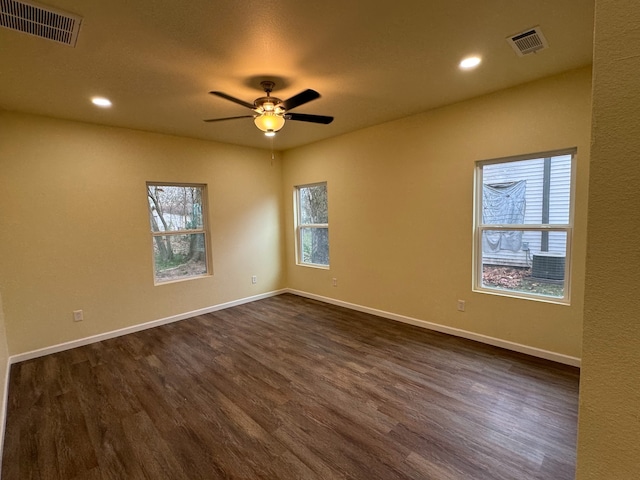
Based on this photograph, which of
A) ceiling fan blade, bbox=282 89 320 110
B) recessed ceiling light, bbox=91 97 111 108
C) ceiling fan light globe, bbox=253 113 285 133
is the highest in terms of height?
recessed ceiling light, bbox=91 97 111 108

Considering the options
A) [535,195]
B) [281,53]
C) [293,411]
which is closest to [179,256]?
[293,411]

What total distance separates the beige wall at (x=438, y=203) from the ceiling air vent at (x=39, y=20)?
3233mm

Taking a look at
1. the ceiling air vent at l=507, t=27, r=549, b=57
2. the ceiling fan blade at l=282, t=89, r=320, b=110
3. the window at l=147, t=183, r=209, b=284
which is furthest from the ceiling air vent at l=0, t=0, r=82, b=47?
the ceiling air vent at l=507, t=27, r=549, b=57

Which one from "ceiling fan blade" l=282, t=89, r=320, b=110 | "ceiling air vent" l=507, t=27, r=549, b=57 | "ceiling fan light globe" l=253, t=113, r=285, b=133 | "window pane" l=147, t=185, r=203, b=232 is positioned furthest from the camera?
"window pane" l=147, t=185, r=203, b=232

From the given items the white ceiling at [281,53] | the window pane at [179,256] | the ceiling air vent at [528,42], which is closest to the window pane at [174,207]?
the window pane at [179,256]

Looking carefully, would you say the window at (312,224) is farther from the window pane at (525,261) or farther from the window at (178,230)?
the window pane at (525,261)

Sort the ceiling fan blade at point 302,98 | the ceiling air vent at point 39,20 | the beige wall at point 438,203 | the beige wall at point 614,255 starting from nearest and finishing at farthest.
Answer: the beige wall at point 614,255, the ceiling air vent at point 39,20, the ceiling fan blade at point 302,98, the beige wall at point 438,203

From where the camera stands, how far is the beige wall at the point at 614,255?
676mm

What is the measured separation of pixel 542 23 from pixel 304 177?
368cm

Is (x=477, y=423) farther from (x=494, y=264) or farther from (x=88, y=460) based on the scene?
(x=88, y=460)

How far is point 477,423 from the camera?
2098 mm

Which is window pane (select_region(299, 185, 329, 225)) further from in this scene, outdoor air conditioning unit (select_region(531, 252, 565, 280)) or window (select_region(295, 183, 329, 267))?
outdoor air conditioning unit (select_region(531, 252, 565, 280))

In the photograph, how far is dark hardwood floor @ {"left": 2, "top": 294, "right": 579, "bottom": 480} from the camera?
180 centimetres

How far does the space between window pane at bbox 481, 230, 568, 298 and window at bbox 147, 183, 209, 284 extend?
395 centimetres
